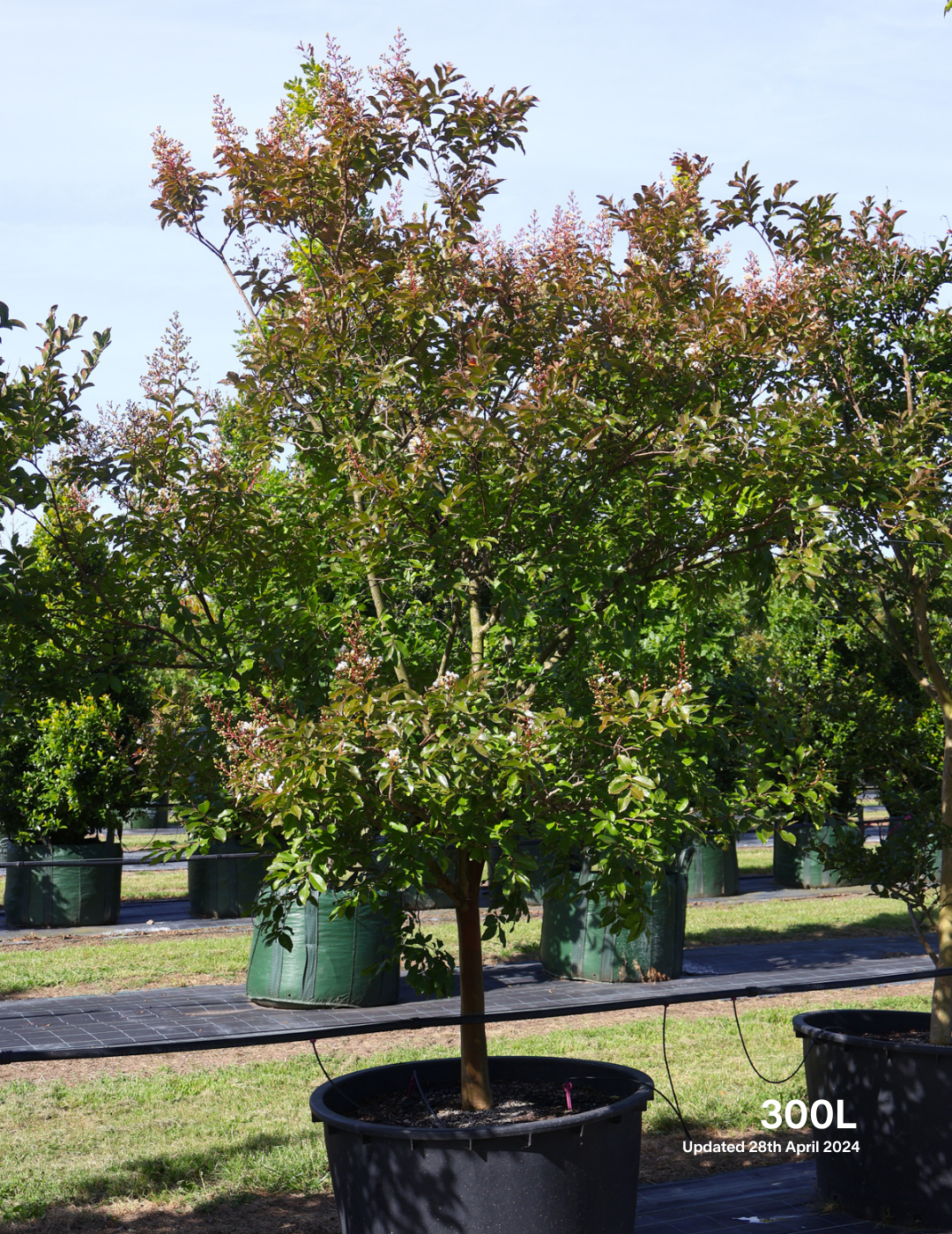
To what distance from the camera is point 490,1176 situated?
12.9ft

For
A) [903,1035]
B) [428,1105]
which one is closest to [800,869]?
[903,1035]

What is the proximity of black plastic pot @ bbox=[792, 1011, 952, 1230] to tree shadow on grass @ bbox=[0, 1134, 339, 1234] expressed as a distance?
2353 mm

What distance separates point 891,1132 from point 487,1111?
1885mm

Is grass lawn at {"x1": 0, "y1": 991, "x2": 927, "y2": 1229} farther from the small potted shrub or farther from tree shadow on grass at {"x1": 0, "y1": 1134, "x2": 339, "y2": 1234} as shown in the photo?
the small potted shrub

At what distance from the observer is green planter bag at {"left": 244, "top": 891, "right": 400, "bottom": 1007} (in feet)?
33.3

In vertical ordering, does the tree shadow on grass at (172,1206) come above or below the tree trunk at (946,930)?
below

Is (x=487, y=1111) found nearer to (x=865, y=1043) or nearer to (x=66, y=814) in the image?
(x=865, y=1043)

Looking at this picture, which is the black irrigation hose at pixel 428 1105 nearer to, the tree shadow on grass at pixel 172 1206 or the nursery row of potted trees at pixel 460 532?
the nursery row of potted trees at pixel 460 532

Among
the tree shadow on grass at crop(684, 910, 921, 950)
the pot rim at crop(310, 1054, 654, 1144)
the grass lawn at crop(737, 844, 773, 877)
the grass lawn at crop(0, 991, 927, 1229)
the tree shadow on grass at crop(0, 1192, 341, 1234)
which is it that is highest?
the grass lawn at crop(737, 844, 773, 877)

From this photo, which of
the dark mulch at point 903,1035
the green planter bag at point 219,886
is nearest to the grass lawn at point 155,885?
the green planter bag at point 219,886

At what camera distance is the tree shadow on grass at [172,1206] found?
201 inches

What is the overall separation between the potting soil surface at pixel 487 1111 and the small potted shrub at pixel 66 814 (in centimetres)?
1099

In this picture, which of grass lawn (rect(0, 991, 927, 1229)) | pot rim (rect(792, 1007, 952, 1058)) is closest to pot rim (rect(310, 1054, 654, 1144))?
pot rim (rect(792, 1007, 952, 1058))


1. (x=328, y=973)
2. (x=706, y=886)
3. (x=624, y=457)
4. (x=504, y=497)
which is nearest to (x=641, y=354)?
(x=624, y=457)
